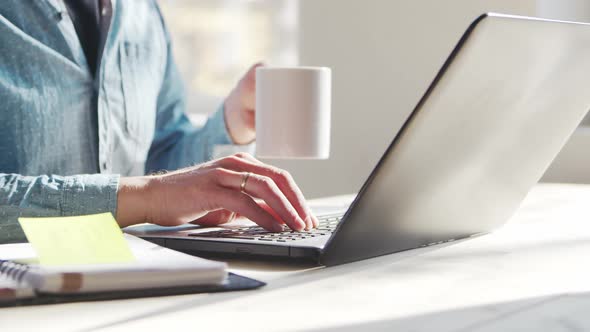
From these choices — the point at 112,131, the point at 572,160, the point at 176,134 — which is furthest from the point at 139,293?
the point at 572,160

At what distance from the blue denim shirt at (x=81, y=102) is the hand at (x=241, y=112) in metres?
0.02

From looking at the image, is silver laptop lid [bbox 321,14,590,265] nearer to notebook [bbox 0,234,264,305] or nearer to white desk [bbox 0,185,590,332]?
white desk [bbox 0,185,590,332]

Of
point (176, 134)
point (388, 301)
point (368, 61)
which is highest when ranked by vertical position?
point (368, 61)

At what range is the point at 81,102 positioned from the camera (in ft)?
5.09

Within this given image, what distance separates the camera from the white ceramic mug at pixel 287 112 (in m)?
1.51

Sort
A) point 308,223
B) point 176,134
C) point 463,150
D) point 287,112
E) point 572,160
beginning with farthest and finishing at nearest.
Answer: point 572,160, point 176,134, point 287,112, point 308,223, point 463,150

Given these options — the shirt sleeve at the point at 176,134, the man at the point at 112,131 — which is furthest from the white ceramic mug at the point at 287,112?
the shirt sleeve at the point at 176,134

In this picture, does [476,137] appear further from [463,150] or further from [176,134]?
[176,134]

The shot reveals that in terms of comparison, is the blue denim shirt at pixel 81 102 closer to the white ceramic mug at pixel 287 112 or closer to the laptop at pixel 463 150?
the white ceramic mug at pixel 287 112

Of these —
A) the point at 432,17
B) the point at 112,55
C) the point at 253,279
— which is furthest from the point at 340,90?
the point at 253,279

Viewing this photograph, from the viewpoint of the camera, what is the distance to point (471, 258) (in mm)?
888

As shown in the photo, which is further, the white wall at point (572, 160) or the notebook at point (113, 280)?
the white wall at point (572, 160)

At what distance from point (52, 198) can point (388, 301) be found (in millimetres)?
591

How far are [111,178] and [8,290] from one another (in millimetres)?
475
